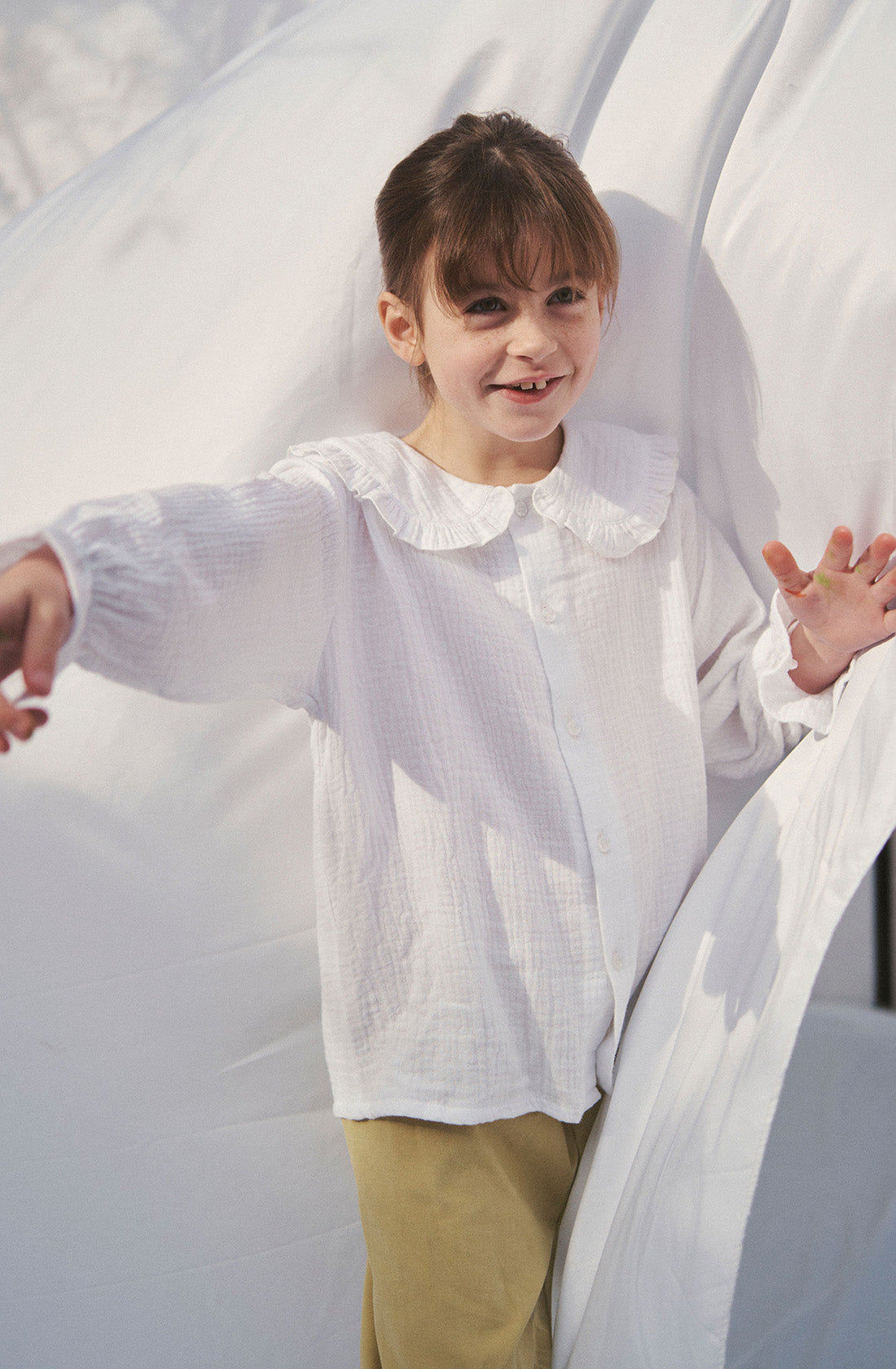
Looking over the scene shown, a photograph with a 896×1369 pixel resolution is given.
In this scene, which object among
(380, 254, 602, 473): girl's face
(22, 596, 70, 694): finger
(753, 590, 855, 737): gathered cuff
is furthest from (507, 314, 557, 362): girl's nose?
(22, 596, 70, 694): finger

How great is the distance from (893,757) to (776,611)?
0.56 feet

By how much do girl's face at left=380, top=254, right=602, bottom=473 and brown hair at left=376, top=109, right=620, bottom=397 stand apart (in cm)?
1

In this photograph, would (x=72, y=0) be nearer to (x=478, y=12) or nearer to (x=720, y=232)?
(x=478, y=12)

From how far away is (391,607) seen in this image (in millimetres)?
738

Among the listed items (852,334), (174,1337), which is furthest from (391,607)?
(174,1337)

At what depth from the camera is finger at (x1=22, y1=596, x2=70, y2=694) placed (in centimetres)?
47

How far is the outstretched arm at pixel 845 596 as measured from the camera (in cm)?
74

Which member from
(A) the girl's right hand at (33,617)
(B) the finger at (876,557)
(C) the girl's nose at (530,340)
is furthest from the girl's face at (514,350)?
(A) the girl's right hand at (33,617)

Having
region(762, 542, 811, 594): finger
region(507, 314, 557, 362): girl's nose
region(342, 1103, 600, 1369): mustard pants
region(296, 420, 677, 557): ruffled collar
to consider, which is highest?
region(507, 314, 557, 362): girl's nose

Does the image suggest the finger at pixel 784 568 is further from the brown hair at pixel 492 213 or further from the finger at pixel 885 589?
the brown hair at pixel 492 213

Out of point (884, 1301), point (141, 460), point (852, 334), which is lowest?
point (884, 1301)

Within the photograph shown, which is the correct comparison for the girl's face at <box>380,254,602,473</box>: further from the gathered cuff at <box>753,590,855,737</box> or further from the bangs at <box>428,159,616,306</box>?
the gathered cuff at <box>753,590,855,737</box>

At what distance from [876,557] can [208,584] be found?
1.47 feet

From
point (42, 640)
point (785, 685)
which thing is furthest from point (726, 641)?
point (42, 640)
